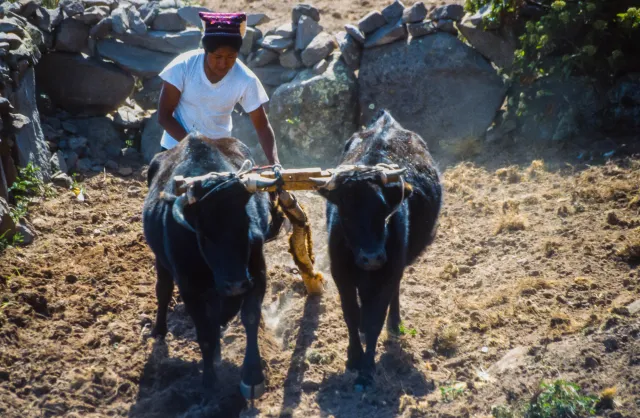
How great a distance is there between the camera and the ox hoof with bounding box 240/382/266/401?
5.22 metres

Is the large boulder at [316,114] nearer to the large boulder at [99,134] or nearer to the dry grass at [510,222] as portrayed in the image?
the large boulder at [99,134]

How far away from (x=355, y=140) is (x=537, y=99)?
4.24 meters

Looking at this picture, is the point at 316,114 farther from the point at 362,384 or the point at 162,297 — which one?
the point at 362,384

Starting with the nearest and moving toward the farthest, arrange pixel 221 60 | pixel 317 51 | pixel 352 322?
pixel 352 322 < pixel 221 60 < pixel 317 51

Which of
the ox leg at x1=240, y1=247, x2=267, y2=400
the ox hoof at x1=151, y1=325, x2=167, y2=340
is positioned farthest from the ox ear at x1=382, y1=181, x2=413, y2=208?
the ox hoof at x1=151, y1=325, x2=167, y2=340

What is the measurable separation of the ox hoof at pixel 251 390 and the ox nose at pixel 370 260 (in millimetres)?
1185

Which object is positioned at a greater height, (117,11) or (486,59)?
(117,11)

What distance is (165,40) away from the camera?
1069cm

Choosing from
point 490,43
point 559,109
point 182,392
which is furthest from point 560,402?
point 490,43

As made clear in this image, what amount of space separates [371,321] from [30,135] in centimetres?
534

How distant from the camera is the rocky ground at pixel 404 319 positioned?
5195 mm

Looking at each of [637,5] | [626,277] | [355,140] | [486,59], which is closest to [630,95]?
[637,5]

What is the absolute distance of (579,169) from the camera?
345 inches

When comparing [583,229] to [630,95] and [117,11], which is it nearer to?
[630,95]
